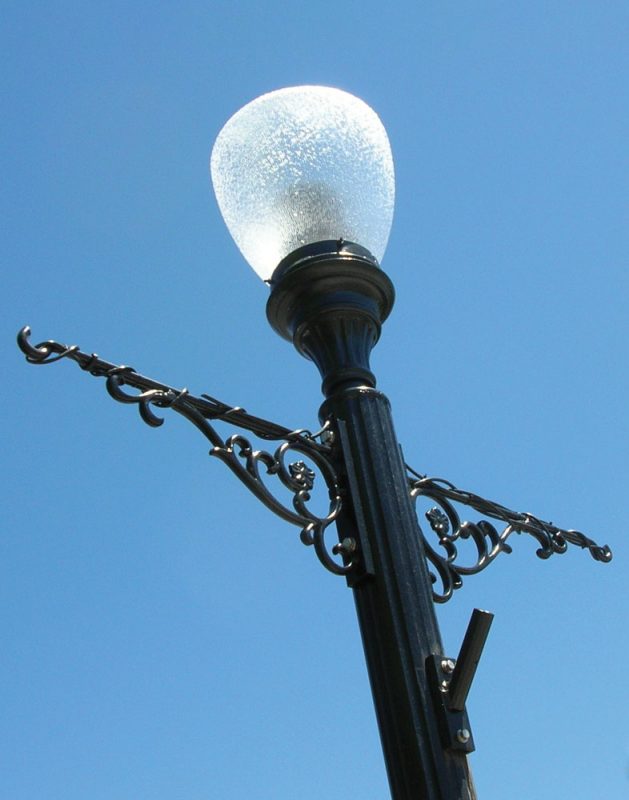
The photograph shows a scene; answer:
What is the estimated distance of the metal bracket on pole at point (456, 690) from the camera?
2.22m

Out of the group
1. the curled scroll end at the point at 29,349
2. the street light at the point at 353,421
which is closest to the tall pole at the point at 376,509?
the street light at the point at 353,421

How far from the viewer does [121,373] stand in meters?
2.46

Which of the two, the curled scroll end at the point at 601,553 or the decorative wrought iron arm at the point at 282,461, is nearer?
the decorative wrought iron arm at the point at 282,461

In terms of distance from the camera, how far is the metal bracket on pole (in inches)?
87.6

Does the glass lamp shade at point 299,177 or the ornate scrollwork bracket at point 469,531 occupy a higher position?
the glass lamp shade at point 299,177

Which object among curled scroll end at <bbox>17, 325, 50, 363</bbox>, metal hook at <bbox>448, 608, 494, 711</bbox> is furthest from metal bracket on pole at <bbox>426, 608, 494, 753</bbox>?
curled scroll end at <bbox>17, 325, 50, 363</bbox>

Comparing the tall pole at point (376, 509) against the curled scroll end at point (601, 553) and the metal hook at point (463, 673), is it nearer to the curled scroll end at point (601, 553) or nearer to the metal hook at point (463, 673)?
the metal hook at point (463, 673)

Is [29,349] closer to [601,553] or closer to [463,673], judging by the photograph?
[463,673]

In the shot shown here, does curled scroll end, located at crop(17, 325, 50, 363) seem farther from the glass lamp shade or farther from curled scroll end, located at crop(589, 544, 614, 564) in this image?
curled scroll end, located at crop(589, 544, 614, 564)

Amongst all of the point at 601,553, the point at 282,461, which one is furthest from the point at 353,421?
the point at 601,553

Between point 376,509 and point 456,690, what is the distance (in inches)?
18.5

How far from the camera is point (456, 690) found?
225cm

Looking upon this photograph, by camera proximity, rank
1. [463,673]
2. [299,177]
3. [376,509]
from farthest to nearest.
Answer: [299,177] < [376,509] < [463,673]

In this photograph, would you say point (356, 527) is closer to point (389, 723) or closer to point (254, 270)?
point (389, 723)
